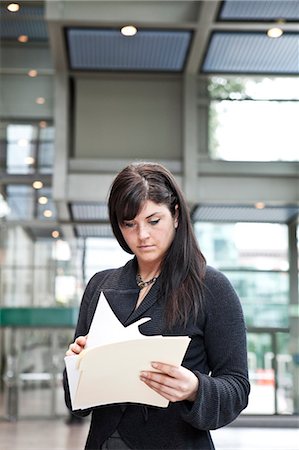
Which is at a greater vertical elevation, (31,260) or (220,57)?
(220,57)

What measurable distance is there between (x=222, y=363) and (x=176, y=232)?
35cm

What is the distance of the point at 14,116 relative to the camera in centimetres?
1142

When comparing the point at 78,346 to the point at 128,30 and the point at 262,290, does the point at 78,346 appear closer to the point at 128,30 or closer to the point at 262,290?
the point at 128,30

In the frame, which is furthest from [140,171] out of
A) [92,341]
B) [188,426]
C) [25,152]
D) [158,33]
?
[25,152]

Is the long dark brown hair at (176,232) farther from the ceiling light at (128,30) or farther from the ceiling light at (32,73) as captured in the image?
the ceiling light at (32,73)

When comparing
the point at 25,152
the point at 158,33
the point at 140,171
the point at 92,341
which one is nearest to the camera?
the point at 92,341

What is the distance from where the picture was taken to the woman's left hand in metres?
1.74

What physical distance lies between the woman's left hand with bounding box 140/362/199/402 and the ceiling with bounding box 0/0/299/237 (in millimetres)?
7267

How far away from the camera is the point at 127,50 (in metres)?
10.3

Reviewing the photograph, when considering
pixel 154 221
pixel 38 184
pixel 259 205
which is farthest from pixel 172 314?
pixel 38 184

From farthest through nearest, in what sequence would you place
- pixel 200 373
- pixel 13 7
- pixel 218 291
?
1. pixel 13 7
2. pixel 218 291
3. pixel 200 373

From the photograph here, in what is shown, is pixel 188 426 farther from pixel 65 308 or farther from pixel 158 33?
pixel 65 308

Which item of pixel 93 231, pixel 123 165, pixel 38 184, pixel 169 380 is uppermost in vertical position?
pixel 123 165

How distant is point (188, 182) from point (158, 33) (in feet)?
7.05
